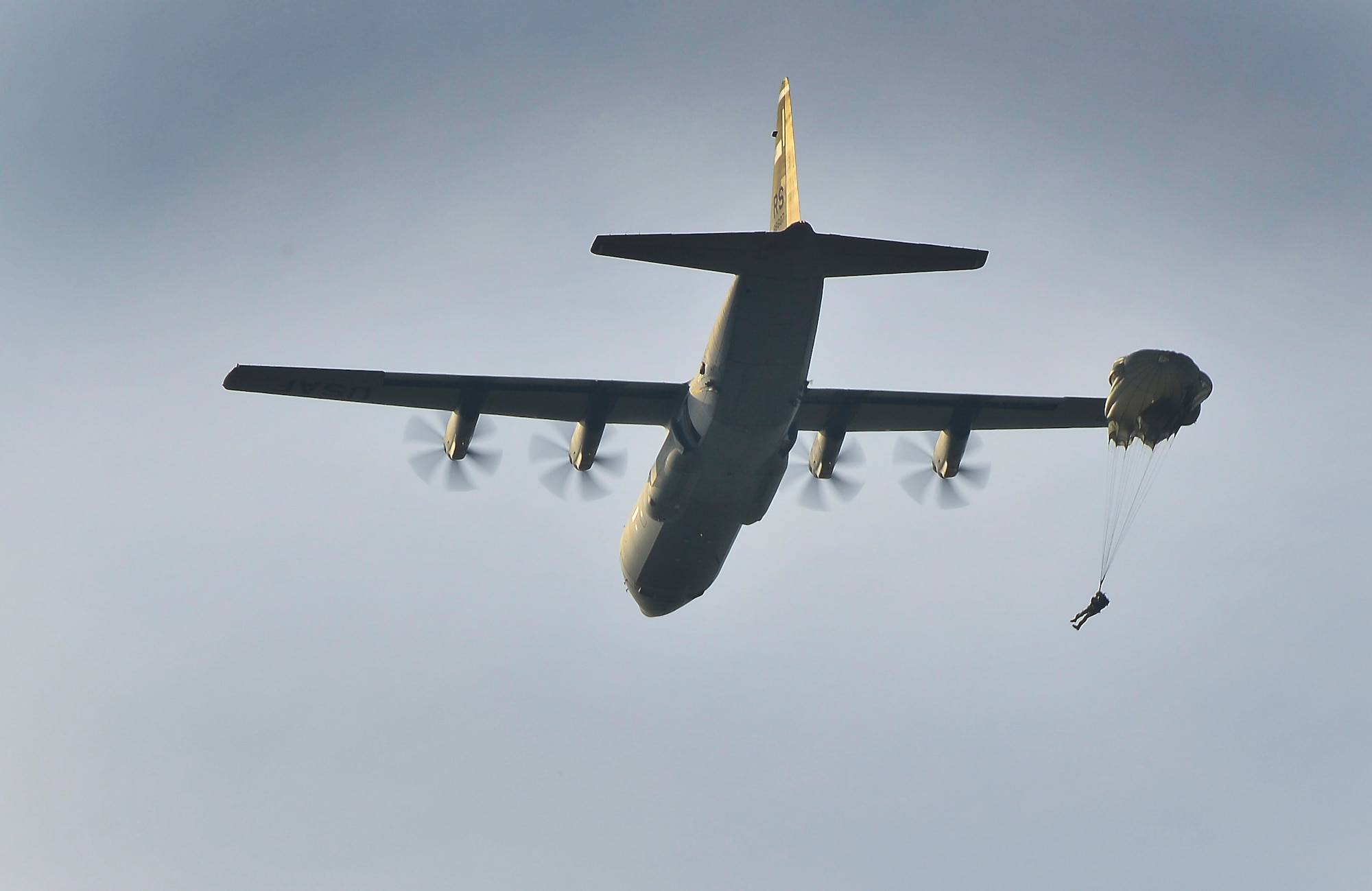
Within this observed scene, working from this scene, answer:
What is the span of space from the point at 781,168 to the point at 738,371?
8.68 meters

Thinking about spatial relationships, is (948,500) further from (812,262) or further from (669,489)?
(812,262)

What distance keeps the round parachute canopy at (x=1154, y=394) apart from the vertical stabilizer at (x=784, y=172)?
26.3ft

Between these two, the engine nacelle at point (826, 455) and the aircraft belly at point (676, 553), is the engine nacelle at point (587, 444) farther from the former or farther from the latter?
the engine nacelle at point (826, 455)

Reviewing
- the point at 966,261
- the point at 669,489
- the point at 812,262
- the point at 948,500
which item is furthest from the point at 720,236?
the point at 948,500

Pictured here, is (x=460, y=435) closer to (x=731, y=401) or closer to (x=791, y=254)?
(x=731, y=401)

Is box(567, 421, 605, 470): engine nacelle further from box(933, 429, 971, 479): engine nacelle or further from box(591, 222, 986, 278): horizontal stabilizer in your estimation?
box(933, 429, 971, 479): engine nacelle

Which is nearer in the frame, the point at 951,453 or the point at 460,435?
the point at 460,435

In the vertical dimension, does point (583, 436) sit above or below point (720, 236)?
below

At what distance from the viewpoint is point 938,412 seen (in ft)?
107

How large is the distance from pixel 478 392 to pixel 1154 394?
1592 cm

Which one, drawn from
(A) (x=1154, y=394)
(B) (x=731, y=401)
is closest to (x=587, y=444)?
(B) (x=731, y=401)

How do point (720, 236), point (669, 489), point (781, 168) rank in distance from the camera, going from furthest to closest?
point (781, 168)
point (669, 489)
point (720, 236)

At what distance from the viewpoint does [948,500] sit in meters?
32.7

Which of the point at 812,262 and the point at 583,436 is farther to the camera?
the point at 583,436
